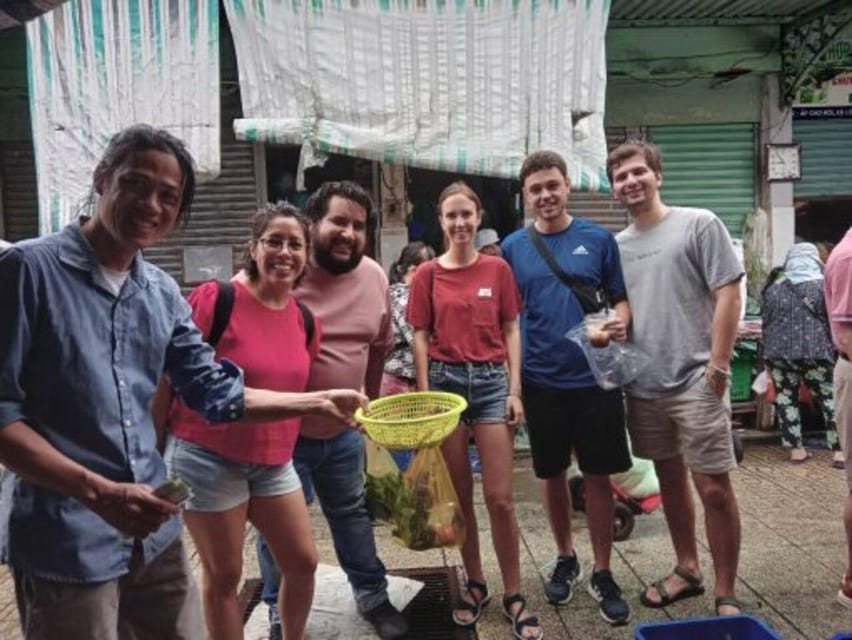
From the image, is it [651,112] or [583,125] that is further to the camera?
[651,112]

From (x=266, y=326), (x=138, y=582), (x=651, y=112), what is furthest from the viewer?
(x=651, y=112)

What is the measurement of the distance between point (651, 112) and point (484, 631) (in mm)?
6041

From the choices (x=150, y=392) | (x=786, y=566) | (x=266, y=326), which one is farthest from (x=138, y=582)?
(x=786, y=566)

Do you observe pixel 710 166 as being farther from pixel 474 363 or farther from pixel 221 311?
pixel 221 311

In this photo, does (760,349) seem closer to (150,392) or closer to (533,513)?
(533,513)

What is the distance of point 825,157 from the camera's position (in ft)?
26.8

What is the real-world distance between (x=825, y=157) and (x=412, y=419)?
7129mm

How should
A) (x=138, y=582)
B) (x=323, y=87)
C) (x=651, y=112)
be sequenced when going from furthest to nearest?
(x=651, y=112) < (x=323, y=87) < (x=138, y=582)

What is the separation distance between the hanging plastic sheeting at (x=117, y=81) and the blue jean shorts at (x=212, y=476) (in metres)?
3.89

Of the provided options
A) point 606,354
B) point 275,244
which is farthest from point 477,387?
point 275,244

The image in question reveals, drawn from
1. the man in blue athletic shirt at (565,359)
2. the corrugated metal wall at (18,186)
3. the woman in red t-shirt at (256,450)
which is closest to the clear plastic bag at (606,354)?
the man in blue athletic shirt at (565,359)

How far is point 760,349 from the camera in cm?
742

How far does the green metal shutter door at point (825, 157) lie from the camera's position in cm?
812

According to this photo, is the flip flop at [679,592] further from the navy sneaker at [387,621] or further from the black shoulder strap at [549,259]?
the black shoulder strap at [549,259]
